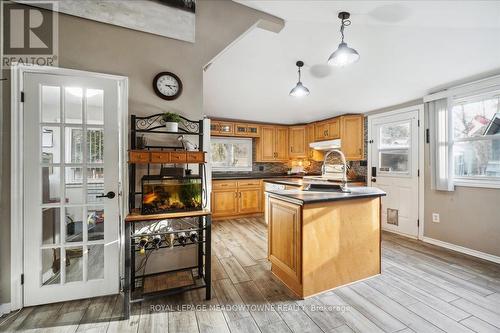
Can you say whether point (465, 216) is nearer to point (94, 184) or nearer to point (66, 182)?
point (94, 184)

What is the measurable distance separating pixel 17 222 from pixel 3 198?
0.21m

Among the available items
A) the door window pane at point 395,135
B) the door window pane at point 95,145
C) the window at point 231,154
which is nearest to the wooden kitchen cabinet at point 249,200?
the window at point 231,154

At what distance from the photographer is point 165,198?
1872 millimetres

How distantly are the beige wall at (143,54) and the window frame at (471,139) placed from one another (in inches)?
106

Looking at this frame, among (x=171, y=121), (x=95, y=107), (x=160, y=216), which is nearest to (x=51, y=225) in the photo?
(x=160, y=216)

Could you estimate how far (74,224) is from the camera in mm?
1889

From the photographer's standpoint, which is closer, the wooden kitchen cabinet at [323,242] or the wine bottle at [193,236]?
the wooden kitchen cabinet at [323,242]

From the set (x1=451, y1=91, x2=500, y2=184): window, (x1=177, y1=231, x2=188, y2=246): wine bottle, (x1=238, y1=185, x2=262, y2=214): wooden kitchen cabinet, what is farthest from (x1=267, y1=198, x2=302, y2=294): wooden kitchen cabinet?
(x1=451, y1=91, x2=500, y2=184): window

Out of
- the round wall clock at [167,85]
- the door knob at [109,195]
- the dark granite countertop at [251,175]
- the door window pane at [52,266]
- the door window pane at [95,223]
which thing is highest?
the round wall clock at [167,85]

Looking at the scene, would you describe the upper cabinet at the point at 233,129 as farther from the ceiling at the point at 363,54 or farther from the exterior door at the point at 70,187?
the exterior door at the point at 70,187

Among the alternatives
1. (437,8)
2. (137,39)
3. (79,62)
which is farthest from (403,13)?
(79,62)

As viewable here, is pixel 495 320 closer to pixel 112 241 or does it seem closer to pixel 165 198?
pixel 165 198

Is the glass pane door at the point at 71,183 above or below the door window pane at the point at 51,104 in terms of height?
below

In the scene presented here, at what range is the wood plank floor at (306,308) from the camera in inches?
62.7
